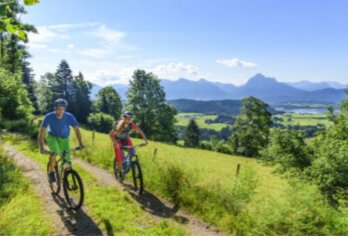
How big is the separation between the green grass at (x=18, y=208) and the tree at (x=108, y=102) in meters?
66.8

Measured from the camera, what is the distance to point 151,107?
5938 cm

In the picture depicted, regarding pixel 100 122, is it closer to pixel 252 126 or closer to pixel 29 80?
pixel 29 80

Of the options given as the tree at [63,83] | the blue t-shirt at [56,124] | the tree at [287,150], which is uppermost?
the tree at [63,83]

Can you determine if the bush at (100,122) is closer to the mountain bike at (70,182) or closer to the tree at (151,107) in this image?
the tree at (151,107)

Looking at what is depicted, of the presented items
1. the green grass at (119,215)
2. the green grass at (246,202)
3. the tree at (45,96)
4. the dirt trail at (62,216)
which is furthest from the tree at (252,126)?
the dirt trail at (62,216)

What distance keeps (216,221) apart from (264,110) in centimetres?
5086

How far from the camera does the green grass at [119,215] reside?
686 centimetres

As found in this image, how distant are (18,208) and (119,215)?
2550 mm

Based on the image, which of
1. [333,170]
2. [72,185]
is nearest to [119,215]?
[72,185]

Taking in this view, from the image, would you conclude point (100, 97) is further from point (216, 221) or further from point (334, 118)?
point (216, 221)

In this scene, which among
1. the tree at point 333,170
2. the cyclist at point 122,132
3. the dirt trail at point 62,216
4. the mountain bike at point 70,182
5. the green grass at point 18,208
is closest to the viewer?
the green grass at point 18,208

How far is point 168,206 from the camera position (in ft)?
28.3

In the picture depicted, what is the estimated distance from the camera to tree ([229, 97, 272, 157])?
54.8 m

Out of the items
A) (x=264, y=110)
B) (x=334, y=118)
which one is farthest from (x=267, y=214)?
(x=264, y=110)
